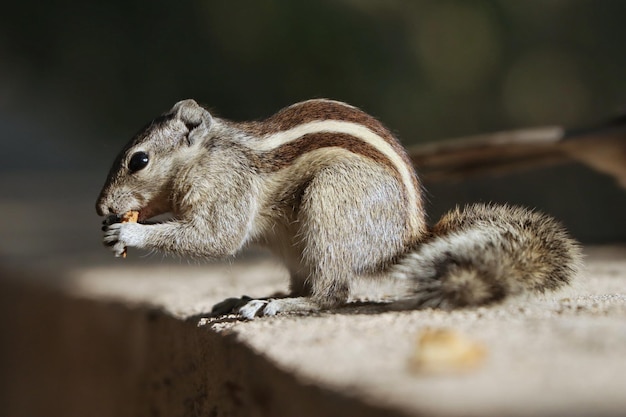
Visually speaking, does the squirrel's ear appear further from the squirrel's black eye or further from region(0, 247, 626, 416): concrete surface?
region(0, 247, 626, 416): concrete surface

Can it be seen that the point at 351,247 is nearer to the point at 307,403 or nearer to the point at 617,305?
the point at 617,305

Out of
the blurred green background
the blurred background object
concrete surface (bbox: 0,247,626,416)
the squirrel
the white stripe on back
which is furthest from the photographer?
the blurred green background

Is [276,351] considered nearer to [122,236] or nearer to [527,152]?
[122,236]

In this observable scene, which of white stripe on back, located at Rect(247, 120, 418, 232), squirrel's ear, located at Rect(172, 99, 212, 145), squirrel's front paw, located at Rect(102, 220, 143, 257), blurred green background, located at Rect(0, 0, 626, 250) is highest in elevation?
blurred green background, located at Rect(0, 0, 626, 250)

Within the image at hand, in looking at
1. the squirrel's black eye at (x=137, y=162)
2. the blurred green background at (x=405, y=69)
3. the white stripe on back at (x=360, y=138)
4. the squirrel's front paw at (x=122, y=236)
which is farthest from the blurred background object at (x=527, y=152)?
the blurred green background at (x=405, y=69)

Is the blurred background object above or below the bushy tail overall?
above

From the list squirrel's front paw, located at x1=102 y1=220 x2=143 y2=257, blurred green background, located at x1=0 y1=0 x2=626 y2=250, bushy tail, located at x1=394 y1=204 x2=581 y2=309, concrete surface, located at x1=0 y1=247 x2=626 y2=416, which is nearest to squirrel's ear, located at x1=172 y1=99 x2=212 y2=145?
squirrel's front paw, located at x1=102 y1=220 x2=143 y2=257

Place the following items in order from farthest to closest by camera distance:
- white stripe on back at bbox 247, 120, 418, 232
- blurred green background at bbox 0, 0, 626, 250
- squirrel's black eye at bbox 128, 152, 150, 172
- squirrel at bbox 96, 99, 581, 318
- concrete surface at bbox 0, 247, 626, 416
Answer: blurred green background at bbox 0, 0, 626, 250 → squirrel's black eye at bbox 128, 152, 150, 172 → white stripe on back at bbox 247, 120, 418, 232 → squirrel at bbox 96, 99, 581, 318 → concrete surface at bbox 0, 247, 626, 416

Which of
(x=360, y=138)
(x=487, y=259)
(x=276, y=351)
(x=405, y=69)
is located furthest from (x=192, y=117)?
(x=405, y=69)
